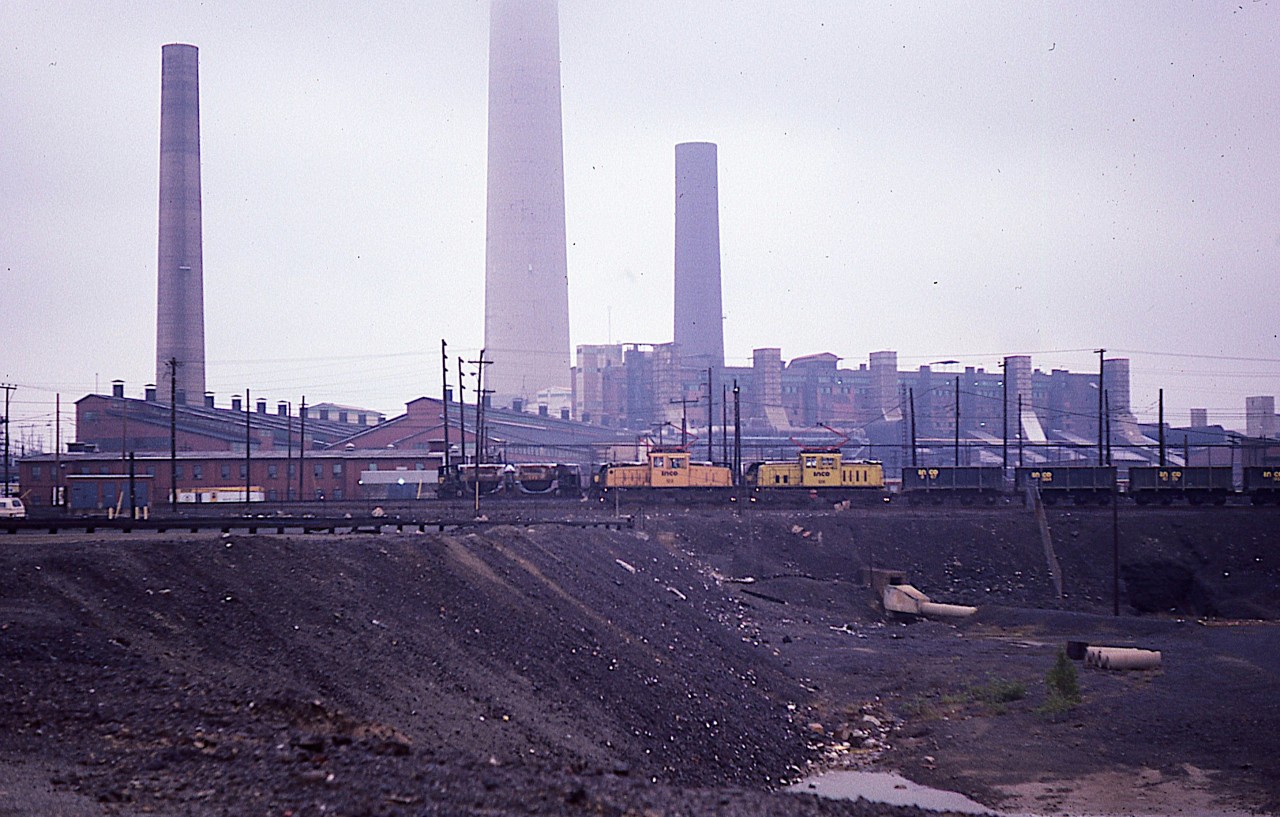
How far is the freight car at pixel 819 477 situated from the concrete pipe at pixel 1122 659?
34836mm

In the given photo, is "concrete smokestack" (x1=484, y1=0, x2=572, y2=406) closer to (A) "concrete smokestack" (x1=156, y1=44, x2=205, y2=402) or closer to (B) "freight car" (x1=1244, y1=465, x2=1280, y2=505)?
(A) "concrete smokestack" (x1=156, y1=44, x2=205, y2=402)

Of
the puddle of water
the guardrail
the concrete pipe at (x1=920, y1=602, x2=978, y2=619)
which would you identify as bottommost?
the concrete pipe at (x1=920, y1=602, x2=978, y2=619)

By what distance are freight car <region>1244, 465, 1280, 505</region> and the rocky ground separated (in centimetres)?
2353

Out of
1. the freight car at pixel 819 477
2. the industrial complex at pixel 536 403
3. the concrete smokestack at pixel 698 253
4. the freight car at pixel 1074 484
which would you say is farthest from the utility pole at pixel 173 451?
the concrete smokestack at pixel 698 253

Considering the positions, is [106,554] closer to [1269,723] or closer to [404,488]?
[1269,723]

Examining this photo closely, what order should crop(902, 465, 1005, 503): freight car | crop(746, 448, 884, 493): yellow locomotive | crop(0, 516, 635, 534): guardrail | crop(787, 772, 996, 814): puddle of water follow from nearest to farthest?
crop(787, 772, 996, 814): puddle of water → crop(0, 516, 635, 534): guardrail → crop(902, 465, 1005, 503): freight car → crop(746, 448, 884, 493): yellow locomotive

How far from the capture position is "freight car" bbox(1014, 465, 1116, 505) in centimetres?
5847

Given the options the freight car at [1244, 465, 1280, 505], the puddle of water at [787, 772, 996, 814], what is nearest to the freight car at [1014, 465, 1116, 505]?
the freight car at [1244, 465, 1280, 505]

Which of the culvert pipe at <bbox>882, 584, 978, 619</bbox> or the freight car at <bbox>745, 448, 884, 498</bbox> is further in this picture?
the freight car at <bbox>745, 448, 884, 498</bbox>

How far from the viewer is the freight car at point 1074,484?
5847cm

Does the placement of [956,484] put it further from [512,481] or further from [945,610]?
[512,481]

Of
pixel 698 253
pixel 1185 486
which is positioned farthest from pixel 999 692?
pixel 698 253

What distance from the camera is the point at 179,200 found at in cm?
8356

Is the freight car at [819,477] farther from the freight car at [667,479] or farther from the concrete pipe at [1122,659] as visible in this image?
the concrete pipe at [1122,659]
